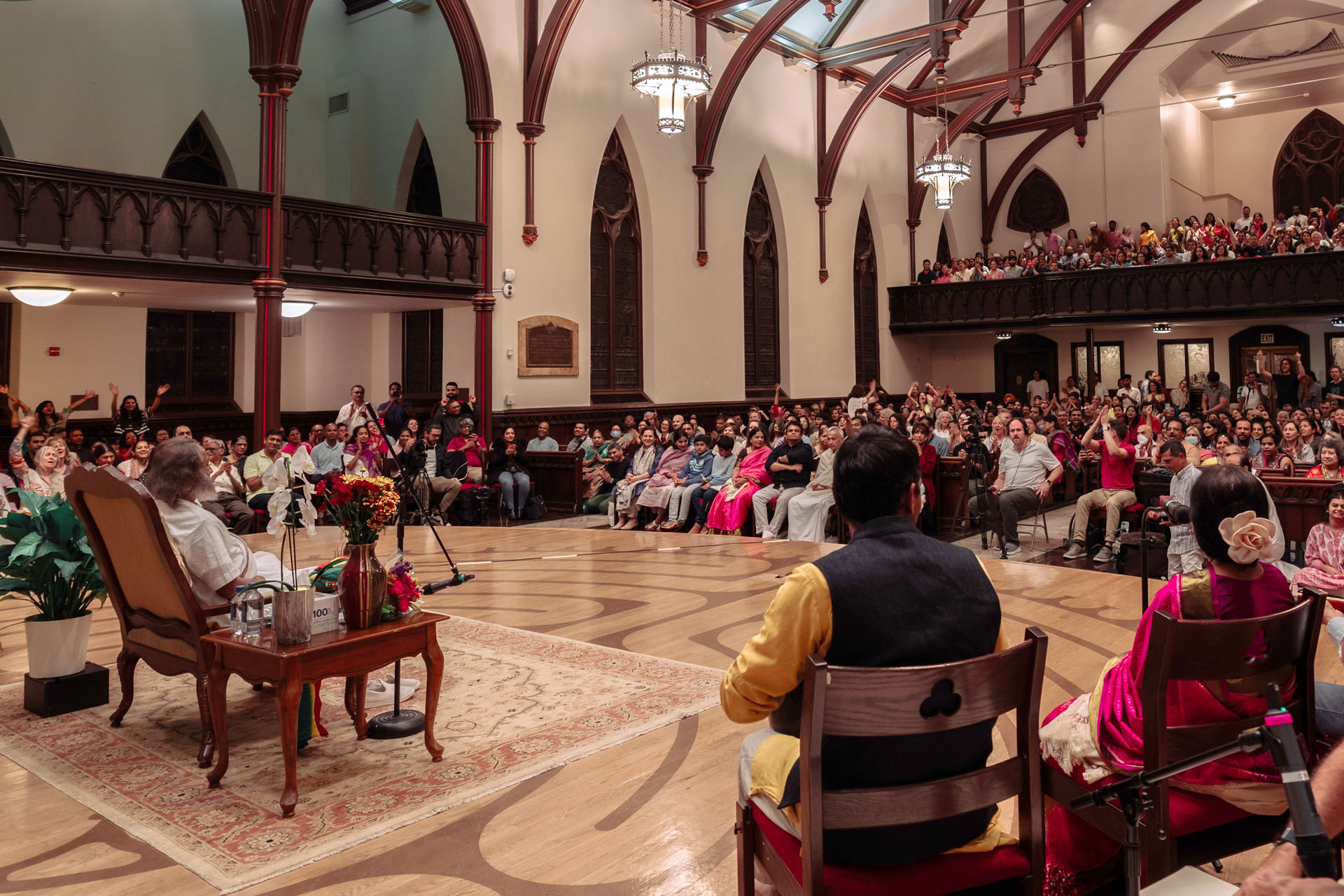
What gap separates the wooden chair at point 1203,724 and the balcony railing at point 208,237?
33.3ft

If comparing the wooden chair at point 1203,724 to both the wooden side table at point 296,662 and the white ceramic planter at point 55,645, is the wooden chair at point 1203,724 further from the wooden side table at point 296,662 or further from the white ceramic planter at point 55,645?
the white ceramic planter at point 55,645

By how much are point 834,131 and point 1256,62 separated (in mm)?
9122

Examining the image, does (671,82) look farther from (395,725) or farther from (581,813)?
(581,813)

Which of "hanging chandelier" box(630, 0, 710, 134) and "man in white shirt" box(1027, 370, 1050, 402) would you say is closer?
"hanging chandelier" box(630, 0, 710, 134)

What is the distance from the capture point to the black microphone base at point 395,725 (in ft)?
13.5

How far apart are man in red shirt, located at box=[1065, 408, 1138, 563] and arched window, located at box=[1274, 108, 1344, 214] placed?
16309mm

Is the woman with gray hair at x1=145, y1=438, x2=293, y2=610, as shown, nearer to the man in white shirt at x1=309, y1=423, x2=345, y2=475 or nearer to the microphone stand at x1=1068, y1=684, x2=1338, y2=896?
the microphone stand at x1=1068, y1=684, x2=1338, y2=896

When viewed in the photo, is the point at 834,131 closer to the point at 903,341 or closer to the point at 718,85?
the point at 718,85

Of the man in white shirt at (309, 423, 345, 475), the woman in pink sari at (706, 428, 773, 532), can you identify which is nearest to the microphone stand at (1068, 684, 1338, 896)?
the woman in pink sari at (706, 428, 773, 532)

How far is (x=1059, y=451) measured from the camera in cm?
1108

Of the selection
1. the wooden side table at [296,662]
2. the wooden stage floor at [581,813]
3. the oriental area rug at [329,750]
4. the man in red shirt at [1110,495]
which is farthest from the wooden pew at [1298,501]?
the wooden side table at [296,662]

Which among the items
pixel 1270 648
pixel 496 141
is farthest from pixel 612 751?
pixel 496 141

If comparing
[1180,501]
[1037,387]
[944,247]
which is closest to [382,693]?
[1180,501]

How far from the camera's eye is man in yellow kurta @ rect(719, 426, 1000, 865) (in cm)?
199
